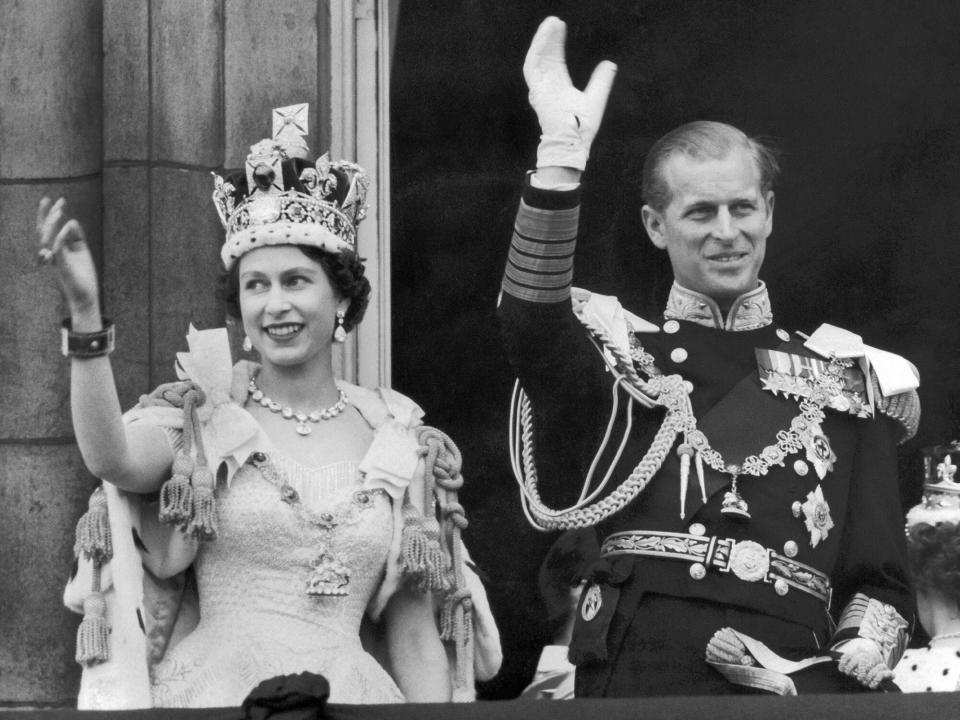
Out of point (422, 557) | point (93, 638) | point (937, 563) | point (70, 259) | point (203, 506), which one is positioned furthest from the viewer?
point (937, 563)

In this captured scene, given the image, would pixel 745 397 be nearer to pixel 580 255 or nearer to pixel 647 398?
pixel 647 398

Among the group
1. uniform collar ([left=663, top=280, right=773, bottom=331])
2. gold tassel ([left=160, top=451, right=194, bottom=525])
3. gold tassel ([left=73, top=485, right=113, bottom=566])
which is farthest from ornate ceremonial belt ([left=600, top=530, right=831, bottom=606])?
gold tassel ([left=73, top=485, right=113, bottom=566])

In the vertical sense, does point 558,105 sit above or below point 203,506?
above

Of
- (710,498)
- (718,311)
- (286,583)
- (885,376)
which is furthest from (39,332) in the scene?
(885,376)

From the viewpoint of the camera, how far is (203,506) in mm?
5273

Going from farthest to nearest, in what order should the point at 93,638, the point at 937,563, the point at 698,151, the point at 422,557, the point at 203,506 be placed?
the point at 937,563, the point at 698,151, the point at 422,557, the point at 203,506, the point at 93,638

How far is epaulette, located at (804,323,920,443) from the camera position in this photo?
5.77 meters

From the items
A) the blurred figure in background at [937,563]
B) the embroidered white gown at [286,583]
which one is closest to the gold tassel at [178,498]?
the embroidered white gown at [286,583]

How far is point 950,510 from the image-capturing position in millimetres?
6016

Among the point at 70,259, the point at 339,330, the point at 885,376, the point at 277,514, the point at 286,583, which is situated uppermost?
the point at 70,259

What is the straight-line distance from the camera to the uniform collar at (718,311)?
18.9ft

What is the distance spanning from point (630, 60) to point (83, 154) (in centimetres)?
144

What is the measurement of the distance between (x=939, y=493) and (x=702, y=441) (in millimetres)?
767

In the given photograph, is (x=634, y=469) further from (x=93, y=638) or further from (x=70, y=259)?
(x=70, y=259)
